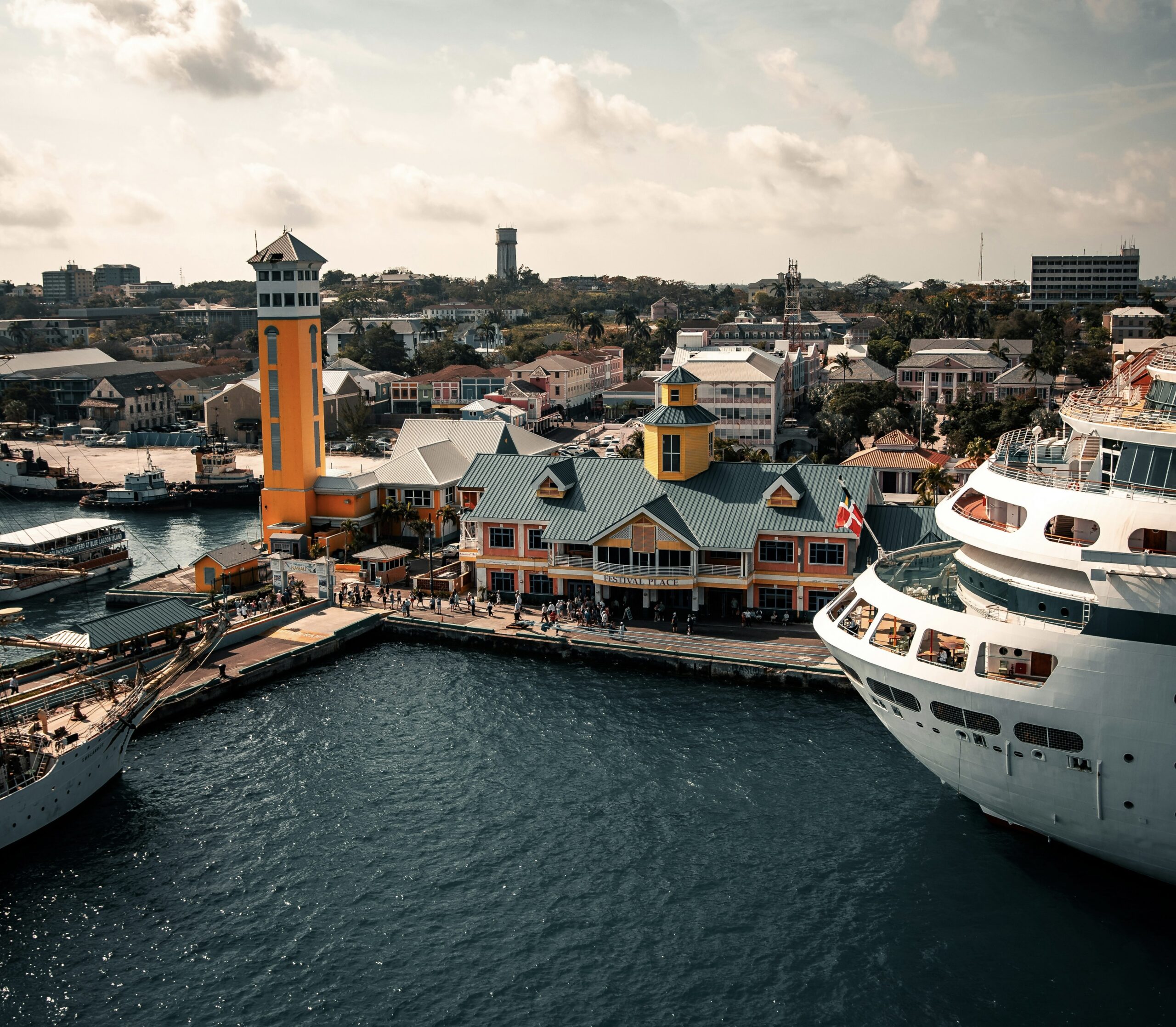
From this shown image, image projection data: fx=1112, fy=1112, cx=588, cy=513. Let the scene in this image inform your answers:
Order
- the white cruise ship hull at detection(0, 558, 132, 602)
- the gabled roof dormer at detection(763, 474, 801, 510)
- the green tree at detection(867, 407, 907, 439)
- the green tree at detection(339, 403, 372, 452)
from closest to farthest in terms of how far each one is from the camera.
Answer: the gabled roof dormer at detection(763, 474, 801, 510) < the white cruise ship hull at detection(0, 558, 132, 602) < the green tree at detection(867, 407, 907, 439) < the green tree at detection(339, 403, 372, 452)

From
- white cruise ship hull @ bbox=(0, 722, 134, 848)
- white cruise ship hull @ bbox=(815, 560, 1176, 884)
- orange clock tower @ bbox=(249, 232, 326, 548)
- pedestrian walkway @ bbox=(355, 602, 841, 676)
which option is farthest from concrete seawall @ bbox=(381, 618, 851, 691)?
white cruise ship hull @ bbox=(0, 722, 134, 848)

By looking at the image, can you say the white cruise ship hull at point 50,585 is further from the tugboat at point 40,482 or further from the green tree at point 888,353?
the green tree at point 888,353

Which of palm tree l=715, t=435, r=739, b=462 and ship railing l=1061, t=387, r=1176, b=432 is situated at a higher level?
ship railing l=1061, t=387, r=1176, b=432

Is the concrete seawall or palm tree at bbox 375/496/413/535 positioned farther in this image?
palm tree at bbox 375/496/413/535

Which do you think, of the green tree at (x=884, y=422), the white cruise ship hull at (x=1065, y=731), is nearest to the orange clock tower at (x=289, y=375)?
the white cruise ship hull at (x=1065, y=731)

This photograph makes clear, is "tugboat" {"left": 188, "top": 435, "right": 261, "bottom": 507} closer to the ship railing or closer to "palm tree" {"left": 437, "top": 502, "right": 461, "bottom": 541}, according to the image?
"palm tree" {"left": 437, "top": 502, "right": 461, "bottom": 541}

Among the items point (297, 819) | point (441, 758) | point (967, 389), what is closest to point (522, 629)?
point (441, 758)

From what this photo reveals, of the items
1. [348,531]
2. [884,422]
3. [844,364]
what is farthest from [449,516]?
[844,364]

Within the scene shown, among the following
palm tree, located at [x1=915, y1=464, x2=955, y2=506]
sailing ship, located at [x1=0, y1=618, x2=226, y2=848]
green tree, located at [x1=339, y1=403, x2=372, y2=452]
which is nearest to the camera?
sailing ship, located at [x1=0, y1=618, x2=226, y2=848]
